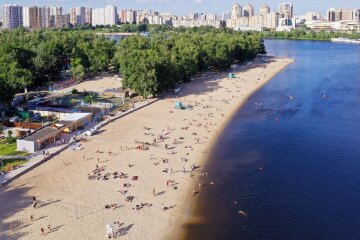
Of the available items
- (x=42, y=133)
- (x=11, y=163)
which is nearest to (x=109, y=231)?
(x=11, y=163)

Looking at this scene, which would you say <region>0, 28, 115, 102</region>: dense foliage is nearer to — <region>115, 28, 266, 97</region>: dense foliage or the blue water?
<region>115, 28, 266, 97</region>: dense foliage

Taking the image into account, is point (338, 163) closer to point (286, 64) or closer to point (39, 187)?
point (39, 187)

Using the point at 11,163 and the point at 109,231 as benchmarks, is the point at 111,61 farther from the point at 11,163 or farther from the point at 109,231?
the point at 109,231

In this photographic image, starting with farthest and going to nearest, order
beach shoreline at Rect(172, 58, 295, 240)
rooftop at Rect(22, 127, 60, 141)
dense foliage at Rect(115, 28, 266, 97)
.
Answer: dense foliage at Rect(115, 28, 266, 97) → rooftop at Rect(22, 127, 60, 141) → beach shoreline at Rect(172, 58, 295, 240)

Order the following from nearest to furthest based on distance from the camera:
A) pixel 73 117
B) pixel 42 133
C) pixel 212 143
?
pixel 42 133 → pixel 212 143 → pixel 73 117

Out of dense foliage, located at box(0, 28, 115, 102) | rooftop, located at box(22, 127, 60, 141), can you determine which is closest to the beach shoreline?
rooftop, located at box(22, 127, 60, 141)

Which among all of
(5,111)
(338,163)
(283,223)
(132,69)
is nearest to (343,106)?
(338,163)

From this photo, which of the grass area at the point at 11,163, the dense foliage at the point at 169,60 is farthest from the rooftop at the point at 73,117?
the dense foliage at the point at 169,60
